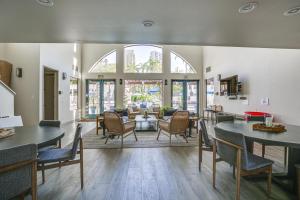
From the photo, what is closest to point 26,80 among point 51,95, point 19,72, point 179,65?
point 19,72

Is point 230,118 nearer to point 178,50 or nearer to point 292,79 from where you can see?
point 292,79

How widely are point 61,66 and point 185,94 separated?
627cm

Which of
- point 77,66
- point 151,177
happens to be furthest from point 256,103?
point 77,66

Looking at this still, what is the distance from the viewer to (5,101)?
4707 millimetres

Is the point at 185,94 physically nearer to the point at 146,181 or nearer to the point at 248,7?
the point at 146,181

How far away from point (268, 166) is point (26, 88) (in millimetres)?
6287

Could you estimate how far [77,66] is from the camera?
9.34 meters

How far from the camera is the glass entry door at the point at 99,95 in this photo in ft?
33.0

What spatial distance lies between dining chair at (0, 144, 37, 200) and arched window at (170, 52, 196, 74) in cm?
920

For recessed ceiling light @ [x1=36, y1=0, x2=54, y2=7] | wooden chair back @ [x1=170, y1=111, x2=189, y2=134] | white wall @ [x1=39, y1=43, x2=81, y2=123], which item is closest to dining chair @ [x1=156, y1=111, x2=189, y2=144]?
wooden chair back @ [x1=170, y1=111, x2=189, y2=134]

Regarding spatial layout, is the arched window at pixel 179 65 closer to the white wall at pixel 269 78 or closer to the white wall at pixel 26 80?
the white wall at pixel 269 78

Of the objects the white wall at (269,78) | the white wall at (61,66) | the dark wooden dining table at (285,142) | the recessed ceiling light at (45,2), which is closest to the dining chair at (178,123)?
the dark wooden dining table at (285,142)

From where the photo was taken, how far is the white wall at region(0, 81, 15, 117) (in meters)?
4.59

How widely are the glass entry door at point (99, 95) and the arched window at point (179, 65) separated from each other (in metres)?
3.40
